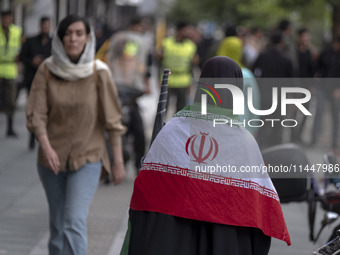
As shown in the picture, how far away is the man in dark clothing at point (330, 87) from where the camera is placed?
13.2 m

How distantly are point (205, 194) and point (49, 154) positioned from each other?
1584 millimetres

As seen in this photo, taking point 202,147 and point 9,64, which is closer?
point 202,147

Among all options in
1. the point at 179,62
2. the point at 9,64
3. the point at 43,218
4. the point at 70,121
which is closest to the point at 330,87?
the point at 179,62

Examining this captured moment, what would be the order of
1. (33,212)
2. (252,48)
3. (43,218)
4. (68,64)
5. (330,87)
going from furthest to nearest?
(252,48)
(330,87)
(33,212)
(43,218)
(68,64)

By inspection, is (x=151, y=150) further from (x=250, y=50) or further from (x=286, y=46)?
(x=250, y=50)

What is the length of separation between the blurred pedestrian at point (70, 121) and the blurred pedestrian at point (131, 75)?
12.9 ft

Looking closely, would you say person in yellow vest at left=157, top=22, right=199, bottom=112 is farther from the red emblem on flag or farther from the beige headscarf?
the red emblem on flag

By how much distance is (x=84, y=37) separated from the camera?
5355 mm

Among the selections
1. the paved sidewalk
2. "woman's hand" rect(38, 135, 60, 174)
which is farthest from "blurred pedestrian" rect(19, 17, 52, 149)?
"woman's hand" rect(38, 135, 60, 174)

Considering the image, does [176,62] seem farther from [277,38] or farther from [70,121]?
[70,121]

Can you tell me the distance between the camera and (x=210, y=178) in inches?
148

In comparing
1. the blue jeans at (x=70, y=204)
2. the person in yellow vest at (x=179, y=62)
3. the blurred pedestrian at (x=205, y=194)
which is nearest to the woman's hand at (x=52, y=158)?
the blue jeans at (x=70, y=204)

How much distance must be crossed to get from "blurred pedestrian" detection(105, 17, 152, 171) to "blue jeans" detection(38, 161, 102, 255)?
3999 millimetres

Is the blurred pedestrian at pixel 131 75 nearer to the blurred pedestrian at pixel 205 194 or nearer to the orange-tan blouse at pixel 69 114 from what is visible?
the orange-tan blouse at pixel 69 114
